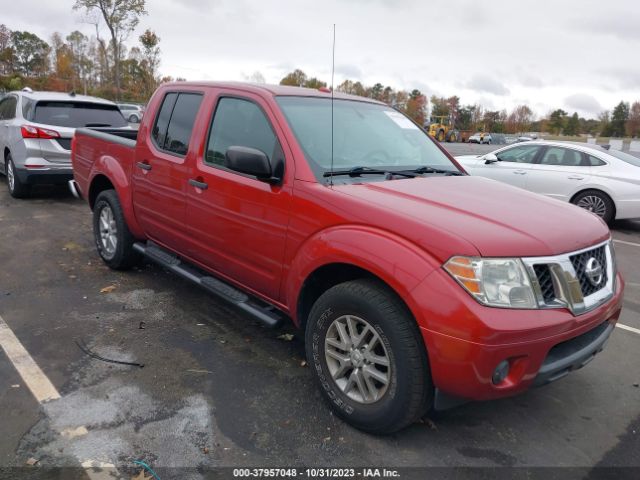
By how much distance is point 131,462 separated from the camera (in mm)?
2604

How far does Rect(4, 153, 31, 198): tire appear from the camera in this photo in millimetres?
8484

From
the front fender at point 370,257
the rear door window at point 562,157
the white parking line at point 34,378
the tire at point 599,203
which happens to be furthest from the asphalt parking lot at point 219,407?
the rear door window at point 562,157

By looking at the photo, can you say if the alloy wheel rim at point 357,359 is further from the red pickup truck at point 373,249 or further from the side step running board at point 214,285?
the side step running board at point 214,285

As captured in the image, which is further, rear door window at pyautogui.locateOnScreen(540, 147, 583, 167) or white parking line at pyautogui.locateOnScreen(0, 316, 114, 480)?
rear door window at pyautogui.locateOnScreen(540, 147, 583, 167)

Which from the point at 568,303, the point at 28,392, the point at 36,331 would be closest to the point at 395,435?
the point at 568,303

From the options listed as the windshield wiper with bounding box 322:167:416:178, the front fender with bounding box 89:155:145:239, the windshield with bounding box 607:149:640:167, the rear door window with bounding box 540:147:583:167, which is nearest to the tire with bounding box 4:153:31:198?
the front fender with bounding box 89:155:145:239

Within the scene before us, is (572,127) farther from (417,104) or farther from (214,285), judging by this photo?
(214,285)

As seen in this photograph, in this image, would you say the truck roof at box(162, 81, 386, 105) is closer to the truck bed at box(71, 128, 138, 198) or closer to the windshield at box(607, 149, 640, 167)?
the truck bed at box(71, 128, 138, 198)

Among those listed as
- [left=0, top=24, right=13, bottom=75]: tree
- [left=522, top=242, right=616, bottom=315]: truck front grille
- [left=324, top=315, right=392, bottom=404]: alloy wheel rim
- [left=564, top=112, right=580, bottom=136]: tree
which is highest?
[left=0, top=24, right=13, bottom=75]: tree

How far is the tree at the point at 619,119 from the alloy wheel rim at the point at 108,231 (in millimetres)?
89368

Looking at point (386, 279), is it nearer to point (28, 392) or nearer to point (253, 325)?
point (253, 325)

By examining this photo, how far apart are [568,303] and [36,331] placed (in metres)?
3.72

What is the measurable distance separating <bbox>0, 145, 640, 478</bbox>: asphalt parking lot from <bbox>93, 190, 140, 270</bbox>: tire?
25.7 inches

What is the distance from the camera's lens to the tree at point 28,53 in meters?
82.2
